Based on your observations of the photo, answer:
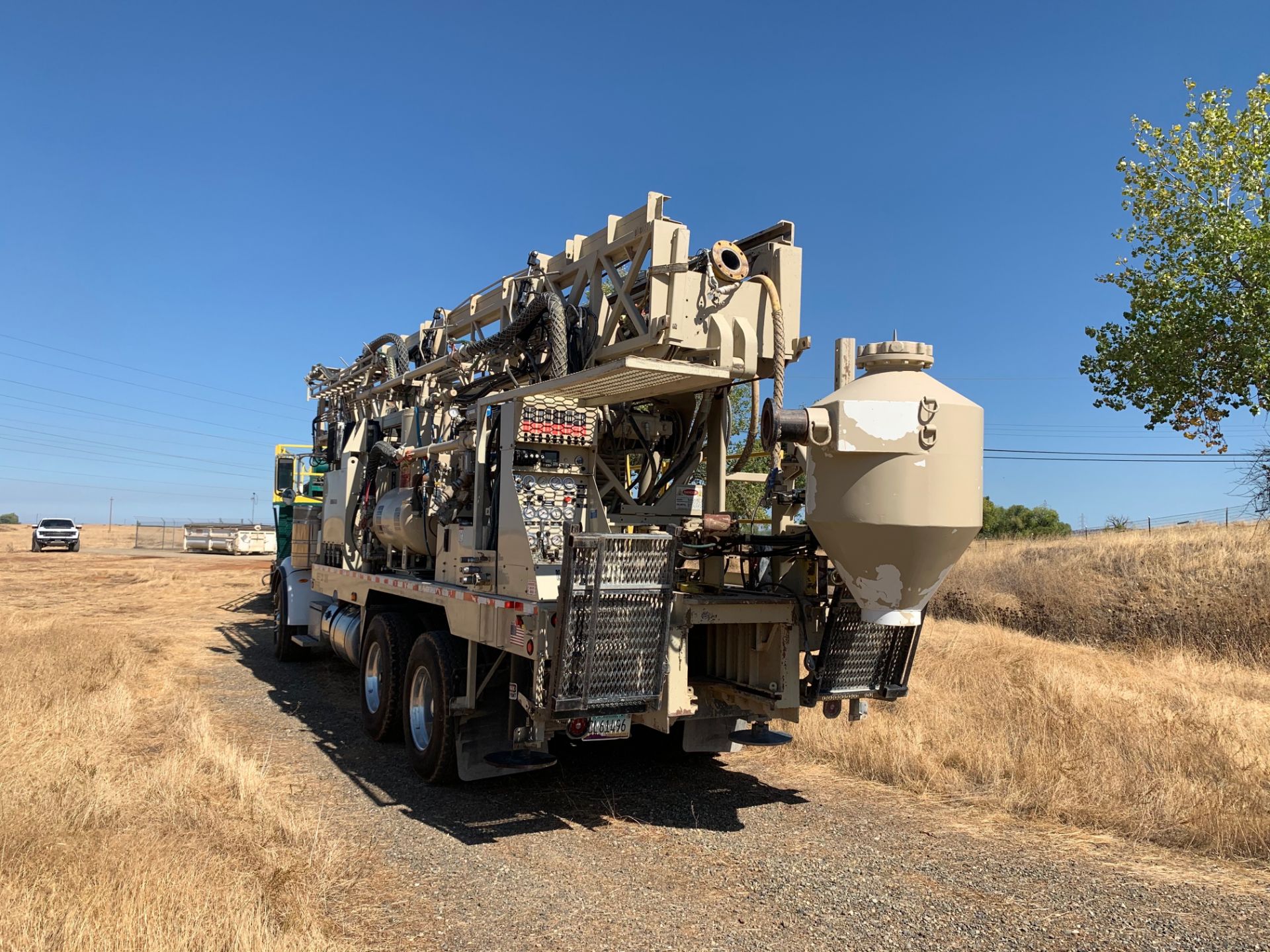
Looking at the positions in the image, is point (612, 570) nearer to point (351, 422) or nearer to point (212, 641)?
point (351, 422)

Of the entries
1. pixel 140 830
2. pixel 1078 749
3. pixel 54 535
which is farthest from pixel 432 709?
pixel 54 535

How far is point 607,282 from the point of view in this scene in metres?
7.53

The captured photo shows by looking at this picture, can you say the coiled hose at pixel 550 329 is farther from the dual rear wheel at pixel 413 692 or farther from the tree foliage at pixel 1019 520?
the tree foliage at pixel 1019 520

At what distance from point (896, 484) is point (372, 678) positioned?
213 inches

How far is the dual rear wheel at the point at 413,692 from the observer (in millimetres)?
6766

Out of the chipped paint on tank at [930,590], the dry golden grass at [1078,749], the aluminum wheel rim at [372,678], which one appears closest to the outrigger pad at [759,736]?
the dry golden grass at [1078,749]

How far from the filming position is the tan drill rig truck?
5227 mm

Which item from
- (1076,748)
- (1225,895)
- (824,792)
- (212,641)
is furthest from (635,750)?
(212,641)

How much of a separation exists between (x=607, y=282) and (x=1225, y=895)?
220 inches

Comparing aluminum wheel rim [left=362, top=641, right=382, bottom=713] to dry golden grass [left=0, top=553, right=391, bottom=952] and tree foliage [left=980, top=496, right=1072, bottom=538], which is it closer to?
dry golden grass [left=0, top=553, right=391, bottom=952]

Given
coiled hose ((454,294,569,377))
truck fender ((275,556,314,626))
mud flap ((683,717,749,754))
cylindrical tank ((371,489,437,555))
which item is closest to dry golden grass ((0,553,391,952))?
truck fender ((275,556,314,626))

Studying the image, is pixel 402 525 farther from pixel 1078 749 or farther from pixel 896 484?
pixel 1078 749

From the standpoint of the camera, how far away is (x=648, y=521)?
7.21 metres

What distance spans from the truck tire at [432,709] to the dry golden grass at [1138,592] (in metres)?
11.5
